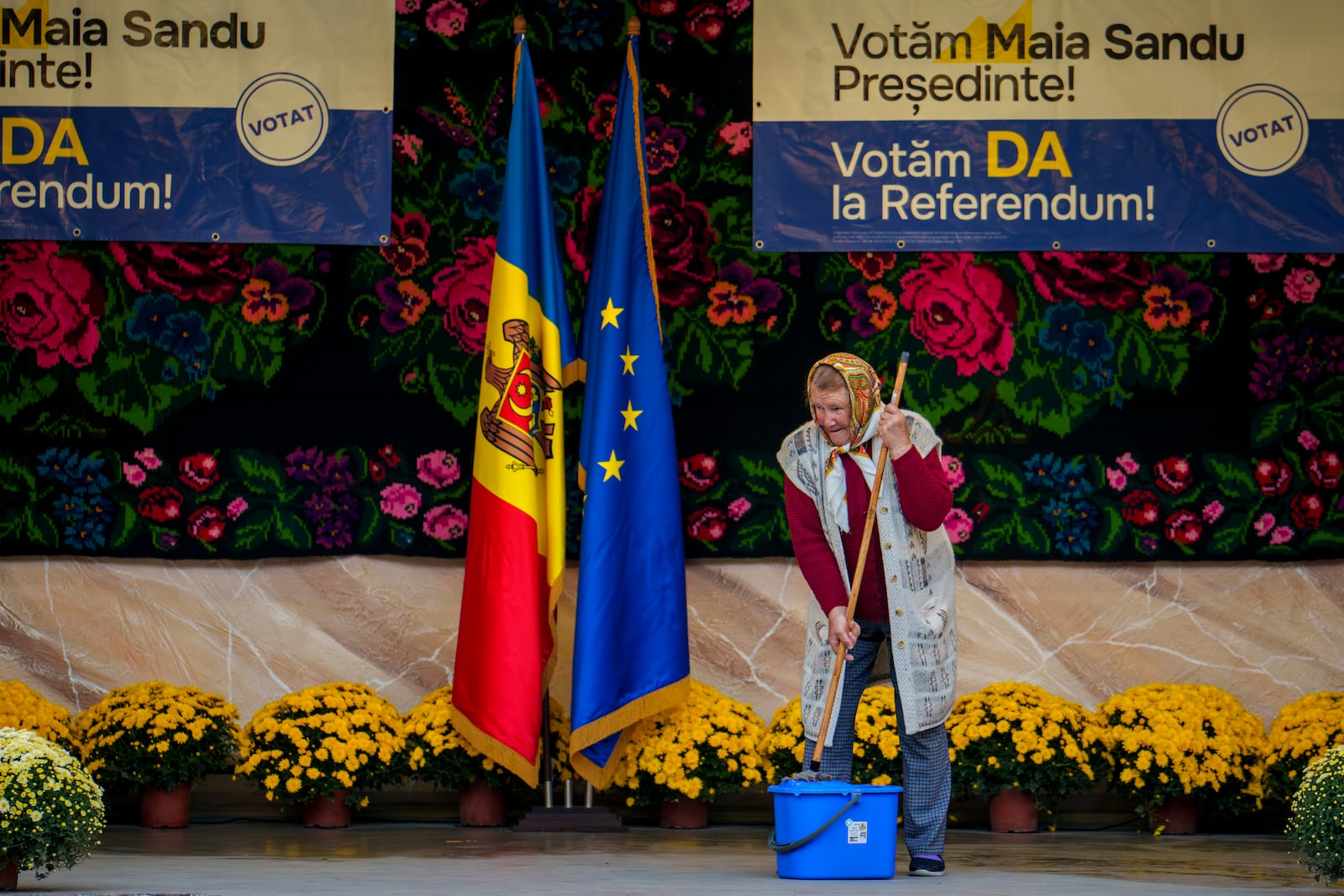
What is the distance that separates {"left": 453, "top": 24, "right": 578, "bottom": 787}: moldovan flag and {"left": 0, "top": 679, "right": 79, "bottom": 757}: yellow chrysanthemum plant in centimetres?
141

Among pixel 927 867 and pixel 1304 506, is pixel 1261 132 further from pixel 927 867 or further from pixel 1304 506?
pixel 927 867

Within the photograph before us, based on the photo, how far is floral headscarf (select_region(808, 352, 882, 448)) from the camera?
4699 millimetres

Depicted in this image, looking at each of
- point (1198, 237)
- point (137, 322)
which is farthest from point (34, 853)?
point (1198, 237)

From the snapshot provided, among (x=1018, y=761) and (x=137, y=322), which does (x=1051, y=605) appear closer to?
(x=1018, y=761)

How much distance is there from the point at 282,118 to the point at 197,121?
1.09 ft

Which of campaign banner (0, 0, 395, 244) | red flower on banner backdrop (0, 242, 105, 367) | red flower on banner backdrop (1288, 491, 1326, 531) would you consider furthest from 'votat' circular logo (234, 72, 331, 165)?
red flower on banner backdrop (1288, 491, 1326, 531)

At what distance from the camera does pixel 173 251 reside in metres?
6.46

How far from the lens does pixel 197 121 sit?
6445 millimetres

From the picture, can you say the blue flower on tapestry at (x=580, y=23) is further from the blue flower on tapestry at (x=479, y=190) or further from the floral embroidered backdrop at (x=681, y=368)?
the blue flower on tapestry at (x=479, y=190)

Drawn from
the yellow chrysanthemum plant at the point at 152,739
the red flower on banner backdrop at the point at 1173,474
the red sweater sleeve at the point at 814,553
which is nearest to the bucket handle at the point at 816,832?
the red sweater sleeve at the point at 814,553

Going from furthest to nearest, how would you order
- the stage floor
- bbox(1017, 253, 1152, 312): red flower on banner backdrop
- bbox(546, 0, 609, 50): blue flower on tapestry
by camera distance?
1. bbox(546, 0, 609, 50): blue flower on tapestry
2. bbox(1017, 253, 1152, 312): red flower on banner backdrop
3. the stage floor

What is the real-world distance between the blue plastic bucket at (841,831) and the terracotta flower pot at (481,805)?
71.5 inches

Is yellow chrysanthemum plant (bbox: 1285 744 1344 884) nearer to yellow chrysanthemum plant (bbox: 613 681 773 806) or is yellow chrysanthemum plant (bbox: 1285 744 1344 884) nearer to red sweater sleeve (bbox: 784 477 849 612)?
red sweater sleeve (bbox: 784 477 849 612)

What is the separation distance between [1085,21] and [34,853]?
475cm
